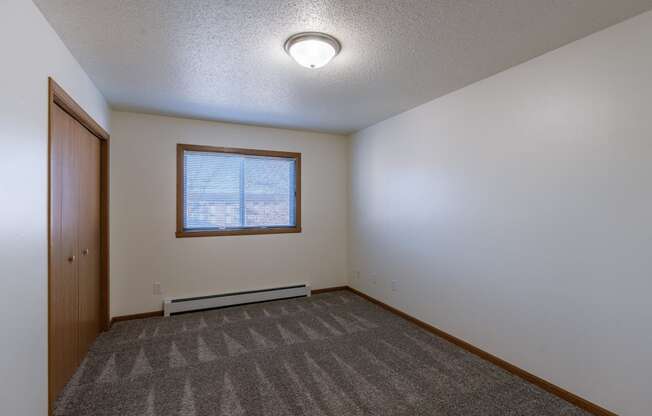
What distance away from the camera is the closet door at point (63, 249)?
2080mm

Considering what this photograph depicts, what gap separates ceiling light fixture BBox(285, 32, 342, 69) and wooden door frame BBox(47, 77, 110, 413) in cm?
152

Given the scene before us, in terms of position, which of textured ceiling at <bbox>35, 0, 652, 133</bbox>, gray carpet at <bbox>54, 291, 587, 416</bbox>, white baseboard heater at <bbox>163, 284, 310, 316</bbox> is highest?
textured ceiling at <bbox>35, 0, 652, 133</bbox>

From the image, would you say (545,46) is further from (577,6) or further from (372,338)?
(372,338)

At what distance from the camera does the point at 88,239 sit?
2924 mm

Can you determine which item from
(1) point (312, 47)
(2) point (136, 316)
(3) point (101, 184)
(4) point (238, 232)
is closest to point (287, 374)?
(4) point (238, 232)

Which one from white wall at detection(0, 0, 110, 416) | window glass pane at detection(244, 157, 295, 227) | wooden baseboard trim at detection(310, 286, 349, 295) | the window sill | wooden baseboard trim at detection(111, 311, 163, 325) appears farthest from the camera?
wooden baseboard trim at detection(310, 286, 349, 295)

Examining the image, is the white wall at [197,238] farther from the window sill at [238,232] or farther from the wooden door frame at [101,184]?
the wooden door frame at [101,184]

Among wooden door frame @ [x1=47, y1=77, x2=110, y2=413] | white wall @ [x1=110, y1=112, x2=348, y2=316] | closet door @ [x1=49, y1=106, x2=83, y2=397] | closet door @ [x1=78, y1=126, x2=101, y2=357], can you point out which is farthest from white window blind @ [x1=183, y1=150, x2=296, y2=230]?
closet door @ [x1=49, y1=106, x2=83, y2=397]

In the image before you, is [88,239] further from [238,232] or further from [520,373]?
[520,373]

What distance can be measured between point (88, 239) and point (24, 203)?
1.52 meters

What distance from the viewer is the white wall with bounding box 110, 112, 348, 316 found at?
365 centimetres

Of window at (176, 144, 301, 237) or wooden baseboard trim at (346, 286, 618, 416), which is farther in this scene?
window at (176, 144, 301, 237)

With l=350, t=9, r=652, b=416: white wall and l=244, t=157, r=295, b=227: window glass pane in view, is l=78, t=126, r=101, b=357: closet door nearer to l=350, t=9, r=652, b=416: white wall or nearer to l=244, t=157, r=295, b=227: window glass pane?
l=244, t=157, r=295, b=227: window glass pane

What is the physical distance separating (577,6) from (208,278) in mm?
4302
